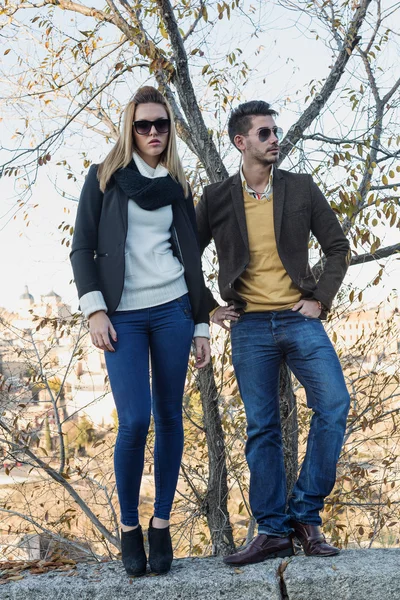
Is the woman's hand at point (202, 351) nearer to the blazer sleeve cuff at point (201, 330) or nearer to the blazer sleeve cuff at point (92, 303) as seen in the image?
the blazer sleeve cuff at point (201, 330)

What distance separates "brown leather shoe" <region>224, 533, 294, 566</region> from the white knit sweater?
1.22 meters

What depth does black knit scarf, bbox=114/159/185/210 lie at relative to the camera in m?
2.89

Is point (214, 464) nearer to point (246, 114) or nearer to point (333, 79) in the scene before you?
point (246, 114)

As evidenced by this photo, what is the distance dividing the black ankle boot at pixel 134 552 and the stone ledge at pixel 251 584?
0.20ft

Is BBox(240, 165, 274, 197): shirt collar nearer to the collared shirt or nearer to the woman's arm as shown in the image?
the collared shirt

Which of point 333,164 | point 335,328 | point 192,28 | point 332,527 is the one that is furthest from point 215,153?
point 332,527

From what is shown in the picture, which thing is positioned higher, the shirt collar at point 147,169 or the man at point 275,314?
the shirt collar at point 147,169

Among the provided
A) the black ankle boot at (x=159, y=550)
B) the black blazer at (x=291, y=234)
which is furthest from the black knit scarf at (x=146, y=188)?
the black ankle boot at (x=159, y=550)

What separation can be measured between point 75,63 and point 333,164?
3.86m

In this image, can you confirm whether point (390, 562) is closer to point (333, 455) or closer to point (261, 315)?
point (333, 455)

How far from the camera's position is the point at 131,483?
2826 millimetres

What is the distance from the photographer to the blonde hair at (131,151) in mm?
2975

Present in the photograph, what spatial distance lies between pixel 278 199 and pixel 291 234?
0.19 m

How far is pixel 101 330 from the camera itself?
9.03ft
